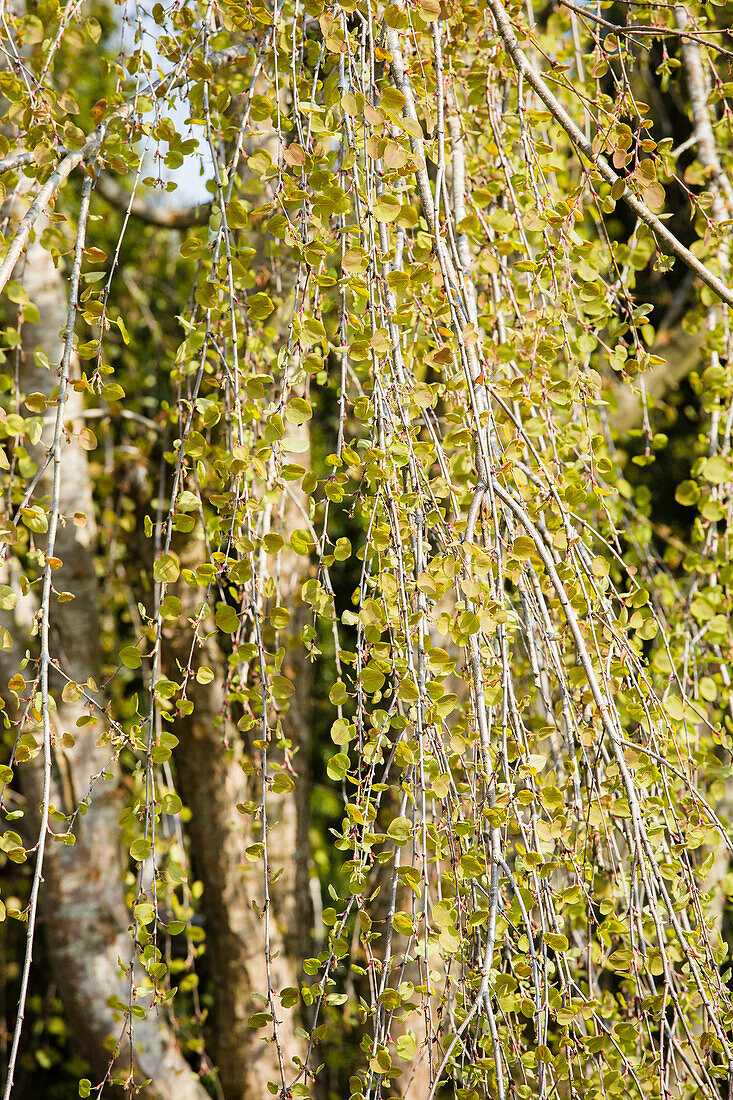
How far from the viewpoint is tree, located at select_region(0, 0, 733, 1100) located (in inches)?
29.8

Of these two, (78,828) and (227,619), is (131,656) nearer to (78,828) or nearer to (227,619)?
(227,619)

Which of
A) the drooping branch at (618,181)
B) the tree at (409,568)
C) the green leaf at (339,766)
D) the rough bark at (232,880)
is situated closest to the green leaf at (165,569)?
the tree at (409,568)

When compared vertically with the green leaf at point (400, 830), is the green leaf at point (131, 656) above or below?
above

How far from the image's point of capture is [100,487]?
6.31ft

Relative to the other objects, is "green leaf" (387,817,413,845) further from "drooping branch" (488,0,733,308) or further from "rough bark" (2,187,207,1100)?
"rough bark" (2,187,207,1100)

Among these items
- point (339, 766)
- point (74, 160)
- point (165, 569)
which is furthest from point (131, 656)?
point (74, 160)

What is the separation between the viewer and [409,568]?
0.78 meters

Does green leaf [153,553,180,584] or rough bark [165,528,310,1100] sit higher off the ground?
green leaf [153,553,180,584]

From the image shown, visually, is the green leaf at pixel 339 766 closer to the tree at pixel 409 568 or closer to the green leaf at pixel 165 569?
the tree at pixel 409 568

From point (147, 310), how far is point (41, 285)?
29.2 inches

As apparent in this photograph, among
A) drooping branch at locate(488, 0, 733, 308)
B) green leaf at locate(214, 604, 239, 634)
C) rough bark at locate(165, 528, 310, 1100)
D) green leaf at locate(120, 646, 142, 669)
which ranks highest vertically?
drooping branch at locate(488, 0, 733, 308)

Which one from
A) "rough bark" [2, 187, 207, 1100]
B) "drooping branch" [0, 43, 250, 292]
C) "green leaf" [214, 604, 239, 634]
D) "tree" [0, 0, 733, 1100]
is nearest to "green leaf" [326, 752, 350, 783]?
"tree" [0, 0, 733, 1100]

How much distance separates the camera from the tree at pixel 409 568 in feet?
2.48

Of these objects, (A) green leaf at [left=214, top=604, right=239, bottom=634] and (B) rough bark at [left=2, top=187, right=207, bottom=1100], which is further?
(B) rough bark at [left=2, top=187, right=207, bottom=1100]
